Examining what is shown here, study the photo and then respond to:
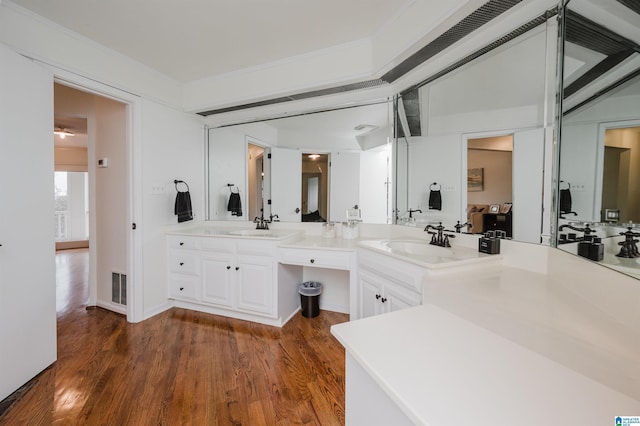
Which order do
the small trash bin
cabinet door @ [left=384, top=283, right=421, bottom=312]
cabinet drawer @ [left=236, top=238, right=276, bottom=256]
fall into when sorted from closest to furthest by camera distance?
cabinet door @ [left=384, top=283, right=421, bottom=312], cabinet drawer @ [left=236, top=238, right=276, bottom=256], the small trash bin

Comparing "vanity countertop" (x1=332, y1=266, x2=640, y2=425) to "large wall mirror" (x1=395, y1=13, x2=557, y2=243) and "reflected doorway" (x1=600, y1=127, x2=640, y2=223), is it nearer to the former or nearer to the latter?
"reflected doorway" (x1=600, y1=127, x2=640, y2=223)

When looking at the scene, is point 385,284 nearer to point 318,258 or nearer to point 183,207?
point 318,258

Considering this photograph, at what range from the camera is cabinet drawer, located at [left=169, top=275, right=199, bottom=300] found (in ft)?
9.00

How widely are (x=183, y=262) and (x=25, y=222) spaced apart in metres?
1.26

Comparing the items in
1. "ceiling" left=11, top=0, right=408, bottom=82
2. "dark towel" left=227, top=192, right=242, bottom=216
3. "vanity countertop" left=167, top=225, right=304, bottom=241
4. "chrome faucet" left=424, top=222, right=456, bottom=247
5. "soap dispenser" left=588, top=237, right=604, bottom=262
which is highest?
"ceiling" left=11, top=0, right=408, bottom=82

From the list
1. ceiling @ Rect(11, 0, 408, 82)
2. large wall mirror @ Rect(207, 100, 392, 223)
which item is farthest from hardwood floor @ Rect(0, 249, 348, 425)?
ceiling @ Rect(11, 0, 408, 82)

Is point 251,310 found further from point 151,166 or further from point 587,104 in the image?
point 587,104

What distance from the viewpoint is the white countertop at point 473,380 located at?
47 cm

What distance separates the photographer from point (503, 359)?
0.63 metres

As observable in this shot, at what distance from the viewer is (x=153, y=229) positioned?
2727 mm

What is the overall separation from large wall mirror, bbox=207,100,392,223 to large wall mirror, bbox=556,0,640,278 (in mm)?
1357

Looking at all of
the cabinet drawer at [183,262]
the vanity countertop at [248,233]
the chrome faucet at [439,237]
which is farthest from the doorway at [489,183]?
the cabinet drawer at [183,262]

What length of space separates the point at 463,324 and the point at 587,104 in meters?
1.02

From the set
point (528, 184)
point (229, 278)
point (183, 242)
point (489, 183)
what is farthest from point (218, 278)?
point (528, 184)
